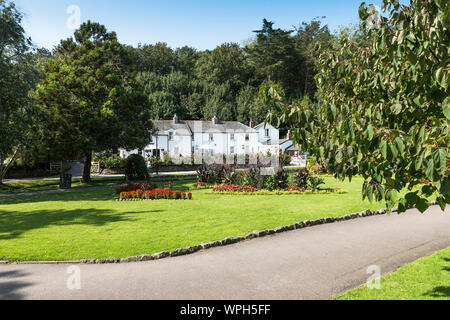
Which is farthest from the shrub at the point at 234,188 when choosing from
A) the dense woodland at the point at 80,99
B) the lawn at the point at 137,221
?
the dense woodland at the point at 80,99

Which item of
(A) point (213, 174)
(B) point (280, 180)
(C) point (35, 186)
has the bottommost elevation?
(C) point (35, 186)

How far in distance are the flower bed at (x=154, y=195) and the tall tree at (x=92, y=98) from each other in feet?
27.2

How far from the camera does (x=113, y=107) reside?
84.8 feet

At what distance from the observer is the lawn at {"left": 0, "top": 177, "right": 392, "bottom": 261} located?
8586 mm

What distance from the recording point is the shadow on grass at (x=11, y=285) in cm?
593

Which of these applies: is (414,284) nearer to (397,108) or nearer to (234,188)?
(397,108)

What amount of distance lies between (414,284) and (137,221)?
8760mm

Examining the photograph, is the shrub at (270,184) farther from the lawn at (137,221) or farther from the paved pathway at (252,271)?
the paved pathway at (252,271)

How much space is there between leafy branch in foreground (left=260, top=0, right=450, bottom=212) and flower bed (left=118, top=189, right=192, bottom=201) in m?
12.5

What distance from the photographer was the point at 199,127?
5919cm

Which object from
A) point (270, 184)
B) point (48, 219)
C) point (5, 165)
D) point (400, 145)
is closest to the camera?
point (400, 145)

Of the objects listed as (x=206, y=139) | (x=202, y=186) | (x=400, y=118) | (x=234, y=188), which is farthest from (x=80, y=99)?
(x=206, y=139)

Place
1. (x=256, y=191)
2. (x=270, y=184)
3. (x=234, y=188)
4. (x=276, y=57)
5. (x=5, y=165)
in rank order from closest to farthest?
(x=256, y=191) < (x=270, y=184) < (x=234, y=188) < (x=5, y=165) < (x=276, y=57)
